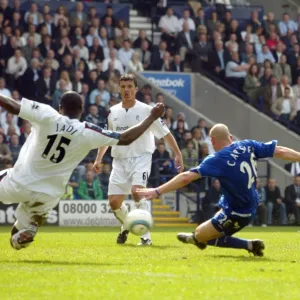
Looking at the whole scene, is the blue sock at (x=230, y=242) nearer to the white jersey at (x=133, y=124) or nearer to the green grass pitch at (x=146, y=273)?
the green grass pitch at (x=146, y=273)

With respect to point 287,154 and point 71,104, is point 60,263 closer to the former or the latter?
point 71,104

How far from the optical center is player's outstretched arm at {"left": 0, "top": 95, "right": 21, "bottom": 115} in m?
11.2

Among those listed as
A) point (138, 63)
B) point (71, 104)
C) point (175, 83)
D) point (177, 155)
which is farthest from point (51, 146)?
point (175, 83)

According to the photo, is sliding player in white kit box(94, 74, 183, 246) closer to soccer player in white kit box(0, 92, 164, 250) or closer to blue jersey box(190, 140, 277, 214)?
blue jersey box(190, 140, 277, 214)

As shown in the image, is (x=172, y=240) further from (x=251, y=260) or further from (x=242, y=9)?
(x=242, y=9)

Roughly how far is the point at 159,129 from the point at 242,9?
19115 millimetres

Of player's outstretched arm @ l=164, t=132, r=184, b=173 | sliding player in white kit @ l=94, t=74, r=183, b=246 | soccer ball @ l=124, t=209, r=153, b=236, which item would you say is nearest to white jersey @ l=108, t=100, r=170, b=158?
sliding player in white kit @ l=94, t=74, r=183, b=246

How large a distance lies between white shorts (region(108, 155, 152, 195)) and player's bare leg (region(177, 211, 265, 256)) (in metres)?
2.76

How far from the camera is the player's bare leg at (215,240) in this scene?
12.6 meters

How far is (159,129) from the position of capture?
50.9 feet

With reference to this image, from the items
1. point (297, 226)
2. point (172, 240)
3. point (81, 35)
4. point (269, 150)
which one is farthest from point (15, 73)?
point (269, 150)

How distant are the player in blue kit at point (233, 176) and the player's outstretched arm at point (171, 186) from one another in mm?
12

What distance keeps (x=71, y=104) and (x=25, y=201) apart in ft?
4.45

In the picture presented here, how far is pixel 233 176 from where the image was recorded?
12.4 meters
